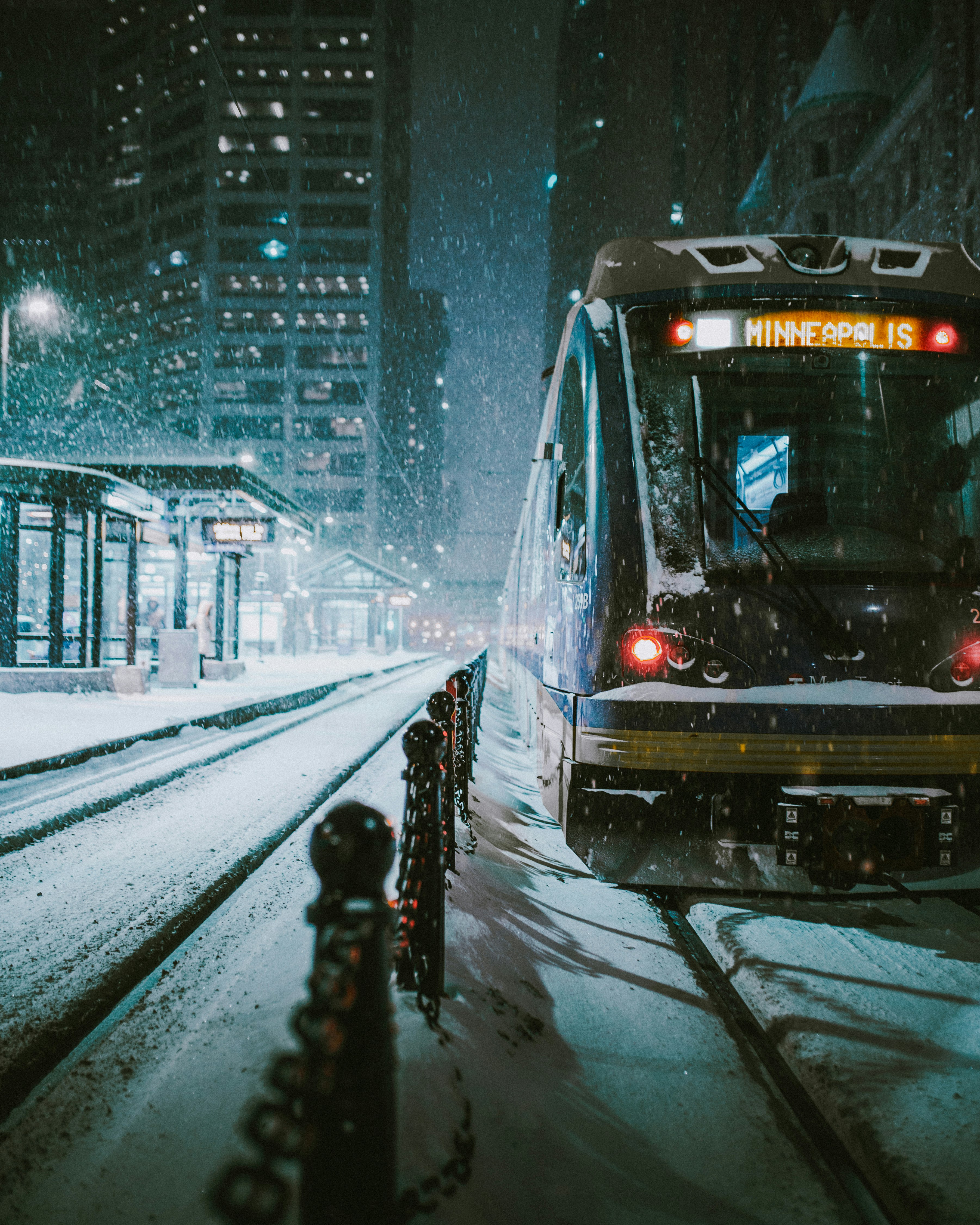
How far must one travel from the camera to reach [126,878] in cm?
441

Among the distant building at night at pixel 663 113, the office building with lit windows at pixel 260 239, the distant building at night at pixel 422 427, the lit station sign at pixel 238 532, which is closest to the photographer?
the lit station sign at pixel 238 532

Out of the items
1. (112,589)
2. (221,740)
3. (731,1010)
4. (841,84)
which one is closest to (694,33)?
(841,84)

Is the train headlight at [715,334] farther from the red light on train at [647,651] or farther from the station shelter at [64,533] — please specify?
the station shelter at [64,533]

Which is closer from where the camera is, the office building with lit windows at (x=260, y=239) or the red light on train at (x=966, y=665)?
the red light on train at (x=966, y=665)

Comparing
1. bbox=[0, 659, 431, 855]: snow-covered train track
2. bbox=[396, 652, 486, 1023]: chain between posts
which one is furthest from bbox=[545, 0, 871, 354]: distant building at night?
bbox=[396, 652, 486, 1023]: chain between posts

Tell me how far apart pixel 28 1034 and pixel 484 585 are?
Result: 65.9m

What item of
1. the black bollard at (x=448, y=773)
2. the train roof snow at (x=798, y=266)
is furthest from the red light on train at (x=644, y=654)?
the train roof snow at (x=798, y=266)

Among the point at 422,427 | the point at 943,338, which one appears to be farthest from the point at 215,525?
the point at 422,427

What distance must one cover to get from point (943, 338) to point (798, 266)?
90cm

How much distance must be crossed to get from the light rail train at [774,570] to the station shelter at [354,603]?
3724cm

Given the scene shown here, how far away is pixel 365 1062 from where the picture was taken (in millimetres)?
1321

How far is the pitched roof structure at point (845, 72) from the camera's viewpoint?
1315 inches

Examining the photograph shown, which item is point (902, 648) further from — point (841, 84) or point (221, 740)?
point (841, 84)

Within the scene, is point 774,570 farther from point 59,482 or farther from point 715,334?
point 59,482
